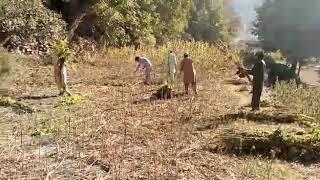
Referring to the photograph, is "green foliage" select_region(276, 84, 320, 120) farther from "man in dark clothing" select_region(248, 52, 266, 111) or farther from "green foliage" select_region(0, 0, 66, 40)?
"green foliage" select_region(0, 0, 66, 40)

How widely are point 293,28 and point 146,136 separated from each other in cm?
3168

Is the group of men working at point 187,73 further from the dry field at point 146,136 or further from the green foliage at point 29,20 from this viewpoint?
the green foliage at point 29,20

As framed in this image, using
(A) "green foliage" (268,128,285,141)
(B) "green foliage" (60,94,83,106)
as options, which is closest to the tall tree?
(B) "green foliage" (60,94,83,106)

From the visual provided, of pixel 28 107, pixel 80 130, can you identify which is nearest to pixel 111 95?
pixel 28 107

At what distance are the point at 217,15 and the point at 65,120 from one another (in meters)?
36.0

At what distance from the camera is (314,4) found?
3978cm

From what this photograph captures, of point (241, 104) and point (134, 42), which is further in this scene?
point (134, 42)

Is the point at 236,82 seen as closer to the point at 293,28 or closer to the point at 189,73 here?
the point at 189,73

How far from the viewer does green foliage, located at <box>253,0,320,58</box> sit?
39.4m

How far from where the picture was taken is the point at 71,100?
41.8 ft

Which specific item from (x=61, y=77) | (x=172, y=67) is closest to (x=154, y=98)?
(x=172, y=67)

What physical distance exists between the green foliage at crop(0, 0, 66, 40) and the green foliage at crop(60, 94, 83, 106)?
264 inches

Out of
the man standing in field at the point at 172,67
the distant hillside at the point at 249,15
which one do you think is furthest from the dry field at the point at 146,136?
the distant hillside at the point at 249,15

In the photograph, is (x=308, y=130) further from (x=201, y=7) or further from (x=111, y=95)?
(x=201, y=7)
